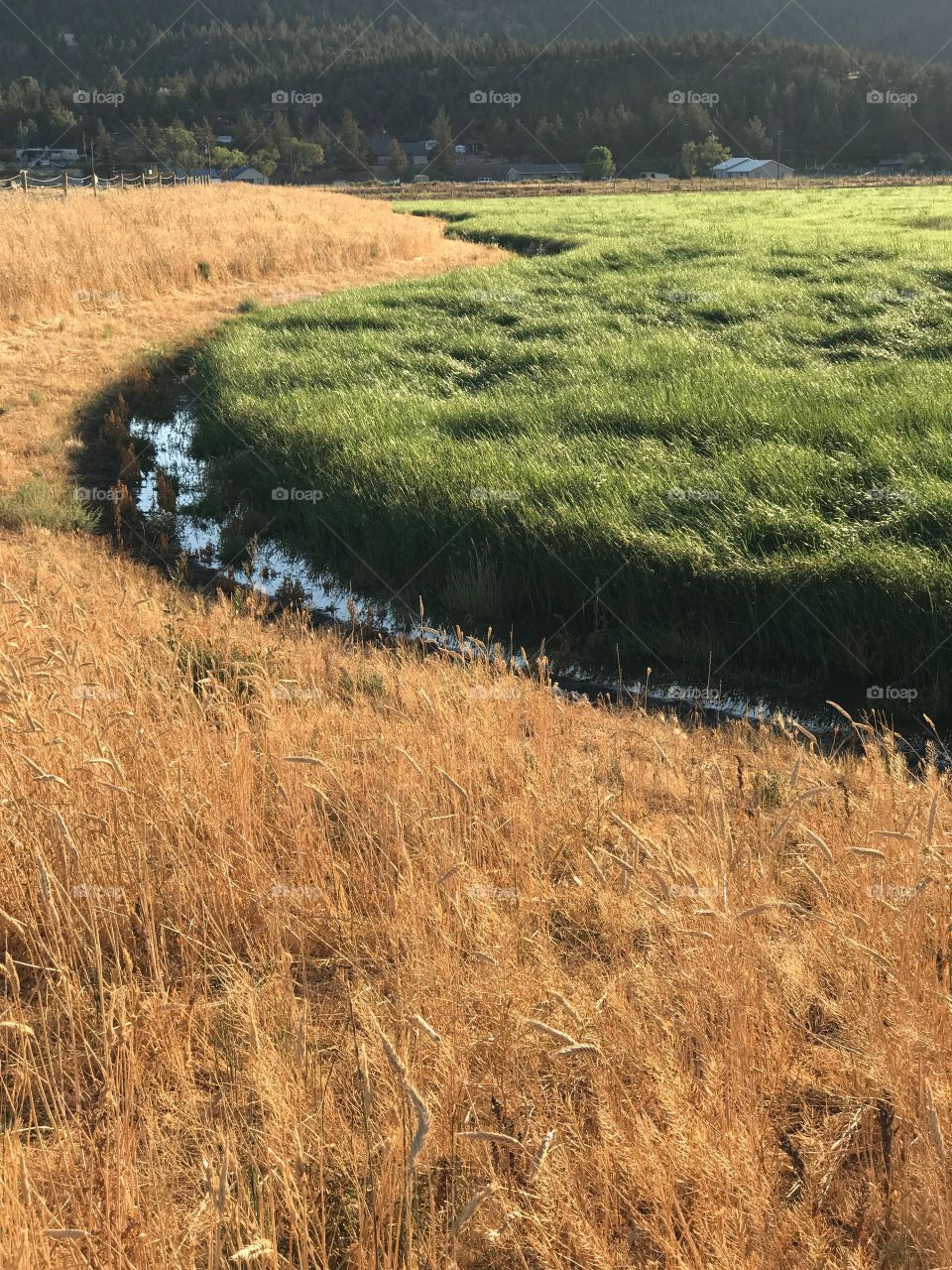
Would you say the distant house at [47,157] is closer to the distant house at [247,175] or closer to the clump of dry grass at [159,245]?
the distant house at [247,175]

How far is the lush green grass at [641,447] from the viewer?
816 centimetres

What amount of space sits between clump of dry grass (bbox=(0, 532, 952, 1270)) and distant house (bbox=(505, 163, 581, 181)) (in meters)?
112

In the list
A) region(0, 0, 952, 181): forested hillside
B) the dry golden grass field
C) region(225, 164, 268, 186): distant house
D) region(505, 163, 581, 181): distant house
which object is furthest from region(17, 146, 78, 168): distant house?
the dry golden grass field

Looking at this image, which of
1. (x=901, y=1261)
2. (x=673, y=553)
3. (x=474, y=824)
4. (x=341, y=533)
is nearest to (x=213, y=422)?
(x=341, y=533)

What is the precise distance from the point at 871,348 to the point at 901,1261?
14.7 meters

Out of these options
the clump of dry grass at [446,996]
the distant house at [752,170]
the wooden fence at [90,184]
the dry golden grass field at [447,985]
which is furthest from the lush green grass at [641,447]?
the distant house at [752,170]

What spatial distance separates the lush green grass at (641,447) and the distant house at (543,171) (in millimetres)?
96739

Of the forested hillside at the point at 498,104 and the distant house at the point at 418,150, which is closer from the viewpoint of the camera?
the forested hillside at the point at 498,104

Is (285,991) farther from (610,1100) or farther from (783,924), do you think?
(783,924)

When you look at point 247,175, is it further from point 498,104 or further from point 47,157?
point 498,104

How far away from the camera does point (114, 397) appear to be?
52.2 feet

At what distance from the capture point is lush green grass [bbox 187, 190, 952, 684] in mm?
8156

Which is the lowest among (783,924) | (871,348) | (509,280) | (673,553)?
(783,924)

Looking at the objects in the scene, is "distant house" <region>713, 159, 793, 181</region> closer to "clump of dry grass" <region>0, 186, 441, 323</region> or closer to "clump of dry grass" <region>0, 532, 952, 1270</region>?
"clump of dry grass" <region>0, 186, 441, 323</region>
